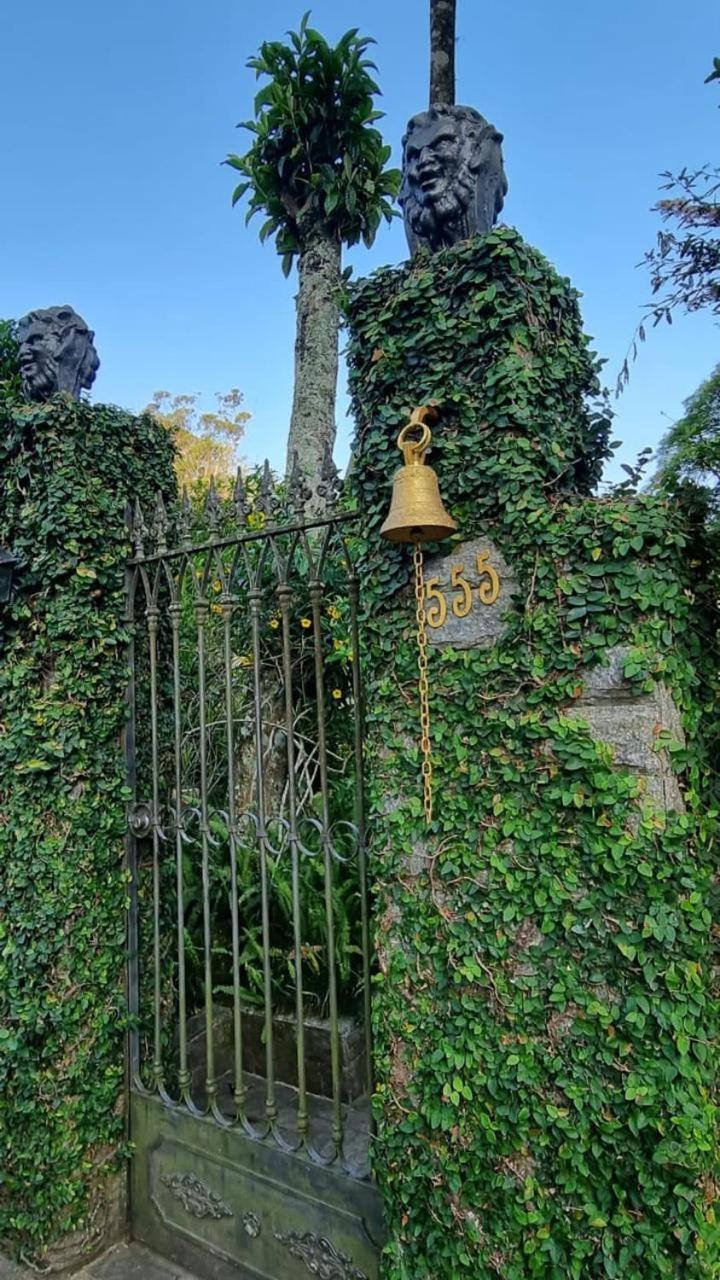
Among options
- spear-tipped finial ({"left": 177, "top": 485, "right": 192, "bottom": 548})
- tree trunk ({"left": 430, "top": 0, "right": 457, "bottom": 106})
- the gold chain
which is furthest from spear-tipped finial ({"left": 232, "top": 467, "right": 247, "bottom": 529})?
tree trunk ({"left": 430, "top": 0, "right": 457, "bottom": 106})

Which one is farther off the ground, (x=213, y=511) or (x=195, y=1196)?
(x=213, y=511)

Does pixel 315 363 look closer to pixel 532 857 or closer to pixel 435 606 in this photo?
pixel 435 606

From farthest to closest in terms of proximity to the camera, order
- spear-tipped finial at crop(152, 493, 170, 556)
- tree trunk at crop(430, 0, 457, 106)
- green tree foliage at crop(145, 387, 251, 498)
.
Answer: green tree foliage at crop(145, 387, 251, 498), tree trunk at crop(430, 0, 457, 106), spear-tipped finial at crop(152, 493, 170, 556)

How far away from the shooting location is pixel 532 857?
5.62 feet

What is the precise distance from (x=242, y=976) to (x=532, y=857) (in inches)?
106

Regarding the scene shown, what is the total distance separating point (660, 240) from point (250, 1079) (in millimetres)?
7941

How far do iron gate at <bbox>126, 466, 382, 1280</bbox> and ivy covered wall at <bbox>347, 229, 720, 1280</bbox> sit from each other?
284 millimetres

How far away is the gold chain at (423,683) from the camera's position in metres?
1.90

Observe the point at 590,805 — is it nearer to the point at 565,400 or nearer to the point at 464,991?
the point at 464,991

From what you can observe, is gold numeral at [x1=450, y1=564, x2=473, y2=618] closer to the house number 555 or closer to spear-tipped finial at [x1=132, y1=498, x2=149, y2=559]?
the house number 555

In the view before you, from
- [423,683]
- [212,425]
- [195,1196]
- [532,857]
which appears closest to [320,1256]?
[195,1196]

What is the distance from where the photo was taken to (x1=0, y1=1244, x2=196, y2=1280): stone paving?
8.24 feet

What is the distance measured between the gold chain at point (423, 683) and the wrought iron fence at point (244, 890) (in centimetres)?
35

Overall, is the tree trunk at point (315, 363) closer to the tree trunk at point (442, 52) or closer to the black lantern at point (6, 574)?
the tree trunk at point (442, 52)
